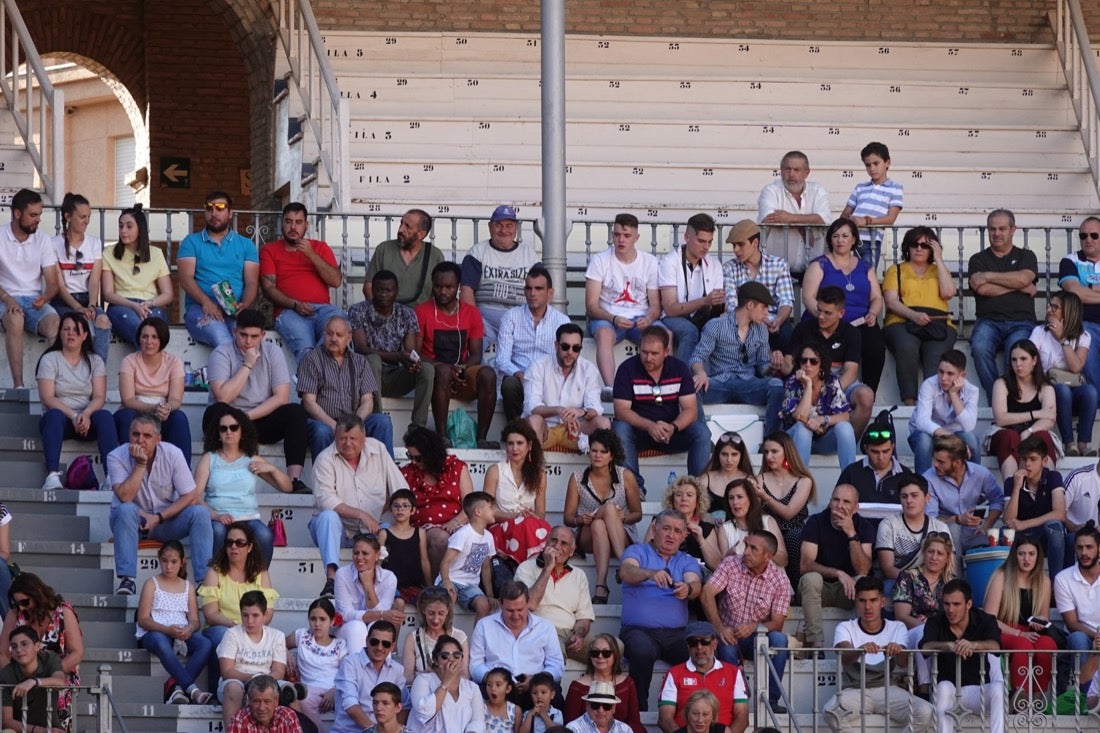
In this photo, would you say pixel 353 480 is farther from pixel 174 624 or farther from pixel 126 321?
pixel 126 321

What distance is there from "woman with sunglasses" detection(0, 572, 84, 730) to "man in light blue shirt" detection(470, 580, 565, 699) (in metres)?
1.90

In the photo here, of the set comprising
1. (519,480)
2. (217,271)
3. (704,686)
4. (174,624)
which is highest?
(217,271)

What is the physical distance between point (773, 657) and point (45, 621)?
3533mm

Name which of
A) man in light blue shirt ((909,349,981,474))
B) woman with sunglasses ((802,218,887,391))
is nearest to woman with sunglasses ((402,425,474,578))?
man in light blue shirt ((909,349,981,474))

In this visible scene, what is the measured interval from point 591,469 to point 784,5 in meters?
7.75

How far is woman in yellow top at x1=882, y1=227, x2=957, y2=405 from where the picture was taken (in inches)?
546

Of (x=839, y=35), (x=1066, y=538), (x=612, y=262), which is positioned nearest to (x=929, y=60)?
(x=839, y=35)

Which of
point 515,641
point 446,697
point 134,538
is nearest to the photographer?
point 446,697

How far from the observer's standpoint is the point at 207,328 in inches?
531

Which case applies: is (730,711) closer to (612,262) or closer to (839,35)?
(612,262)

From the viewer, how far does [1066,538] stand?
12.3 meters

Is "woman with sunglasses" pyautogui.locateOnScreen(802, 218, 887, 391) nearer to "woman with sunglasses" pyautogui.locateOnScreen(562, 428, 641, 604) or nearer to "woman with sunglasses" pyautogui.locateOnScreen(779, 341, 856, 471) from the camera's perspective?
"woman with sunglasses" pyautogui.locateOnScreen(779, 341, 856, 471)

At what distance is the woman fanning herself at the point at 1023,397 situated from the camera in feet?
43.0

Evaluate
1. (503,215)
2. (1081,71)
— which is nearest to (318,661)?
(503,215)
